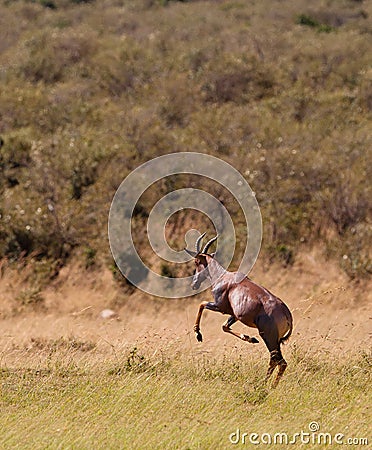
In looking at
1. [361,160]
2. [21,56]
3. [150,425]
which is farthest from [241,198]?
[21,56]

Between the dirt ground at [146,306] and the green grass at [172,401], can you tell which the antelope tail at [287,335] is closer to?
the green grass at [172,401]

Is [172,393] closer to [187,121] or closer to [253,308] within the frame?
[253,308]

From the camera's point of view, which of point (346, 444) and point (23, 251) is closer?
point (346, 444)

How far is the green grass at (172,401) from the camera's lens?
5.97 metres

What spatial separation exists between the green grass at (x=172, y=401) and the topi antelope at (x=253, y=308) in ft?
1.39

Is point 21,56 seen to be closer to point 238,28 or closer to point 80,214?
point 238,28

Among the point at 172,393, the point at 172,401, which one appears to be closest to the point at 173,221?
the point at 172,393

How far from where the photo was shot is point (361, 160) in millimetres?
16875

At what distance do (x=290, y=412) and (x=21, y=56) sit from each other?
1106 inches

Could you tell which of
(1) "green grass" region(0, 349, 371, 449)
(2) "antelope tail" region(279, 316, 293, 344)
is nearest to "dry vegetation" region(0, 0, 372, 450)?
(1) "green grass" region(0, 349, 371, 449)

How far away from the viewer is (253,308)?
6980 mm

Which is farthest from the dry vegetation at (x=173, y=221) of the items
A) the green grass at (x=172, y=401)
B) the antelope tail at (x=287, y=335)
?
the antelope tail at (x=287, y=335)

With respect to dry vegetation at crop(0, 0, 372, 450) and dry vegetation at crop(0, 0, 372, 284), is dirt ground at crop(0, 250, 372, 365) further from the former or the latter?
dry vegetation at crop(0, 0, 372, 284)

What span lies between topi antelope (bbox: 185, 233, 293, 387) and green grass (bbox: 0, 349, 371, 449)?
1.39ft
